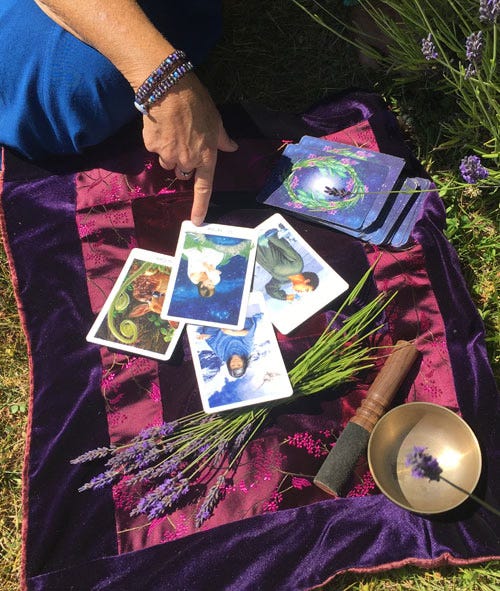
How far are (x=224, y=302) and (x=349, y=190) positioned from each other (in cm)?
69

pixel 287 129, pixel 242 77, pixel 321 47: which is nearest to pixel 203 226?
pixel 287 129

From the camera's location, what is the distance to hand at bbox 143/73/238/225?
5.94 ft

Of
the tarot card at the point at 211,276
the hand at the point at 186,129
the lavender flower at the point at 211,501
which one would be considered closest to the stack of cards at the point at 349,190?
the tarot card at the point at 211,276

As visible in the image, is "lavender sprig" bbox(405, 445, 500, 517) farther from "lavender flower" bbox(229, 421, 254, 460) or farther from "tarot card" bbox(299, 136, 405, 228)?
"tarot card" bbox(299, 136, 405, 228)

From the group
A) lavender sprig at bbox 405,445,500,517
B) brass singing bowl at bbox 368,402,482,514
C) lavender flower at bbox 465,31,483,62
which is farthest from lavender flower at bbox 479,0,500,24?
lavender sprig at bbox 405,445,500,517

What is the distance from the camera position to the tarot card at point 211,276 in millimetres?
2195

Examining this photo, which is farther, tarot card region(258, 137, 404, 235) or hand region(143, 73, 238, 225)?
tarot card region(258, 137, 404, 235)

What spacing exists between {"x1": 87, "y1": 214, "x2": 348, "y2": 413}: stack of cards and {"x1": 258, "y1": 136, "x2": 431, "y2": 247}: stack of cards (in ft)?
Result: 0.43

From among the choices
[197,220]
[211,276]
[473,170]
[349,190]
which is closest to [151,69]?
[197,220]

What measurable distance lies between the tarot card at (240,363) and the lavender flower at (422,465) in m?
0.48

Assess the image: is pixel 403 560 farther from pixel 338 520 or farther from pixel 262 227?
pixel 262 227

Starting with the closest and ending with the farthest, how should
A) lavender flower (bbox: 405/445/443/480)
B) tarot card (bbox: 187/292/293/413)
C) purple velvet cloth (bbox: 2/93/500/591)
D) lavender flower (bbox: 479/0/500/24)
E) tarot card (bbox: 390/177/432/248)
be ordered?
lavender flower (bbox: 479/0/500/24) < lavender flower (bbox: 405/445/443/480) < purple velvet cloth (bbox: 2/93/500/591) < tarot card (bbox: 187/292/293/413) < tarot card (bbox: 390/177/432/248)

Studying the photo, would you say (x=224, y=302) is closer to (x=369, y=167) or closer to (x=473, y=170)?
(x=369, y=167)

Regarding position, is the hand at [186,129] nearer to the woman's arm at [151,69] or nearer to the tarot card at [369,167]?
the woman's arm at [151,69]
